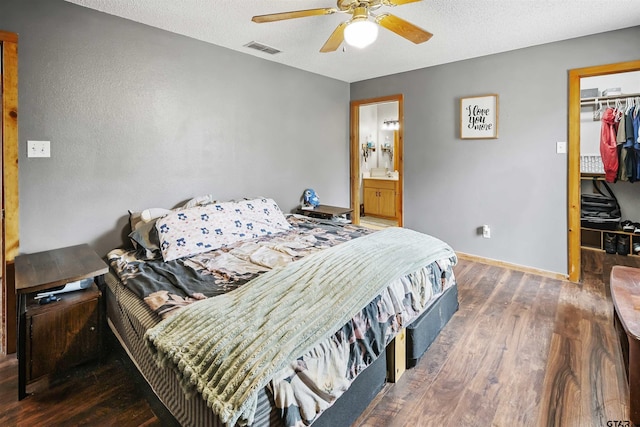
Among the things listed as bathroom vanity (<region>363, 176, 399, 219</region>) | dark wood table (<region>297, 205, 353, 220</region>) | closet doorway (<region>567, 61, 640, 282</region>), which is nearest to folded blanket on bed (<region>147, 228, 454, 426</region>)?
dark wood table (<region>297, 205, 353, 220</region>)

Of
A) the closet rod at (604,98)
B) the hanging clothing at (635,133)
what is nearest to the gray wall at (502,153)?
the hanging clothing at (635,133)

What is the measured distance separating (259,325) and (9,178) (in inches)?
83.5

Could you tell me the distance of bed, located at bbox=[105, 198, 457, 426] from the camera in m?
1.17

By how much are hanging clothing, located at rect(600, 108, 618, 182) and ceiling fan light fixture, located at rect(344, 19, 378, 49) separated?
12.2 feet

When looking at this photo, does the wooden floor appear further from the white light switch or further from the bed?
the white light switch

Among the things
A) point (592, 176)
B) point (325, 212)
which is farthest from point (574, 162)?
point (325, 212)

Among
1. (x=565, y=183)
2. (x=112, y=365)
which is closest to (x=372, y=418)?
(x=112, y=365)

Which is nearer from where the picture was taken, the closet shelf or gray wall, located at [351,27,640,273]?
gray wall, located at [351,27,640,273]

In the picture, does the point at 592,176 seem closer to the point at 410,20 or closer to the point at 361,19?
the point at 410,20

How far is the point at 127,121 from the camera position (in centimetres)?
276

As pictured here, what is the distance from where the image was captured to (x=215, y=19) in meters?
2.73

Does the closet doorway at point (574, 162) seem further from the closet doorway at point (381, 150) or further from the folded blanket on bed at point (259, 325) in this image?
the closet doorway at point (381, 150)

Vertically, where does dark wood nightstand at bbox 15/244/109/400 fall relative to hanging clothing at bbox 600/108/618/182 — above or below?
below

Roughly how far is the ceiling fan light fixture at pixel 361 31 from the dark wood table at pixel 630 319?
6.65ft
